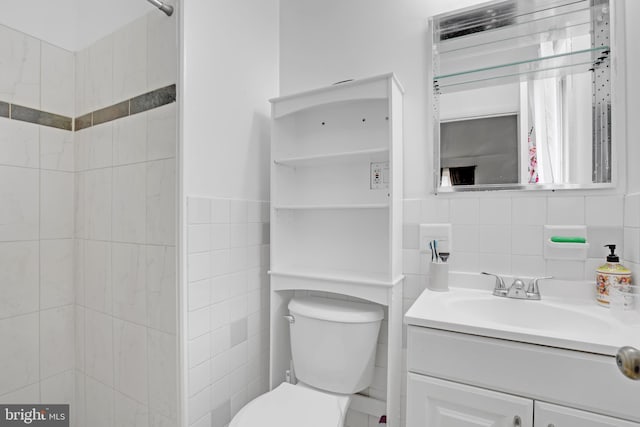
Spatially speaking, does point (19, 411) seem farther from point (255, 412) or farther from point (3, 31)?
point (3, 31)

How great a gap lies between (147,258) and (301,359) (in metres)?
0.80

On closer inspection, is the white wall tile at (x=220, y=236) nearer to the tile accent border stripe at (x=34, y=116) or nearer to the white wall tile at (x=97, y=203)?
the white wall tile at (x=97, y=203)

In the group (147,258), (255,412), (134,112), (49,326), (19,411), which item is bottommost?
(19,411)

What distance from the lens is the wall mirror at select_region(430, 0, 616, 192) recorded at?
1158mm

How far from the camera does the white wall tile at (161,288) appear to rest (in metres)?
1.21

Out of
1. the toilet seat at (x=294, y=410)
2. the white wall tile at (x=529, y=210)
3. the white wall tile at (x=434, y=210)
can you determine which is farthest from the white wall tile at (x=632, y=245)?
the toilet seat at (x=294, y=410)

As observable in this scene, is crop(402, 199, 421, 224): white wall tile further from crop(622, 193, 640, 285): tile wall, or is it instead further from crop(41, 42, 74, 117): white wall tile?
crop(41, 42, 74, 117): white wall tile

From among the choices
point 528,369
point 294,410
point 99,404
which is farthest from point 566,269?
point 99,404

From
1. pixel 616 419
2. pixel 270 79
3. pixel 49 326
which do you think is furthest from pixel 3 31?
pixel 616 419

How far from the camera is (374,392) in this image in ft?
4.88

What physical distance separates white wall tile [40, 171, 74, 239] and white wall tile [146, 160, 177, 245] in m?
0.62

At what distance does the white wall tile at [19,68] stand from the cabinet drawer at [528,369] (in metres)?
1.92

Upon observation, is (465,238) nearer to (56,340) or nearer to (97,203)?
(97,203)

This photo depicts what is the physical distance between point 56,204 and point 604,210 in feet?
7.76
